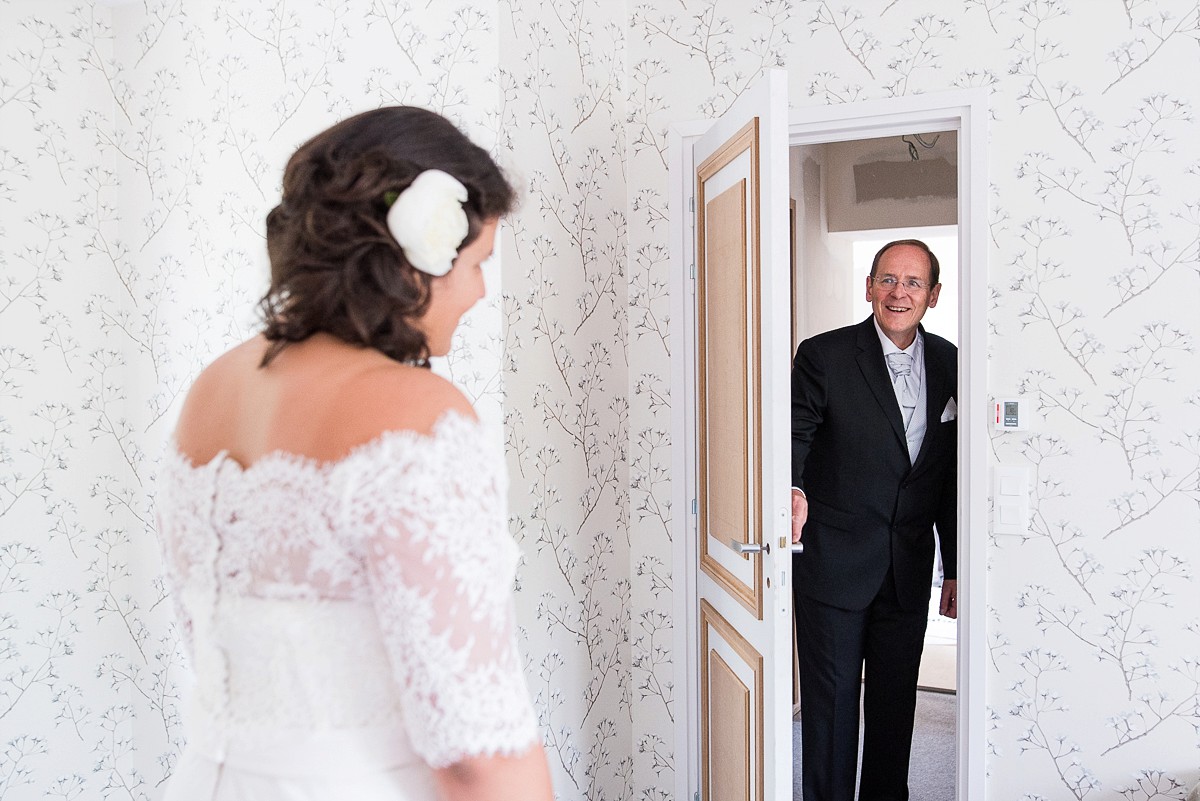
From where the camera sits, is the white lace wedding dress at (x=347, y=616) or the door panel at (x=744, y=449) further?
the door panel at (x=744, y=449)

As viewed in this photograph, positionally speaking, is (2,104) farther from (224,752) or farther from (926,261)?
(926,261)

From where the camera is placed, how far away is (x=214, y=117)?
2561 millimetres

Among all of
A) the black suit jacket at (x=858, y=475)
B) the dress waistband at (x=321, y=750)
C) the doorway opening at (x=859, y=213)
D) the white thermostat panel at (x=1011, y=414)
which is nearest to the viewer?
the dress waistband at (x=321, y=750)

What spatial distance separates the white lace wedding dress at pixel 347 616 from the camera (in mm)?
799

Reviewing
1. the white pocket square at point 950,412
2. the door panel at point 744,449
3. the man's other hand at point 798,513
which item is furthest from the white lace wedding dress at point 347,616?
the white pocket square at point 950,412

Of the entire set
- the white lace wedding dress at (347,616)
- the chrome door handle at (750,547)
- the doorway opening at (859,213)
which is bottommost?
the chrome door handle at (750,547)

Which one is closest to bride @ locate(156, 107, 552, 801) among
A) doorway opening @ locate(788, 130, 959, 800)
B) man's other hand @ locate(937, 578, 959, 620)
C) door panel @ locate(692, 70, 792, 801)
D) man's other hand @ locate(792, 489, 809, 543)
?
door panel @ locate(692, 70, 792, 801)

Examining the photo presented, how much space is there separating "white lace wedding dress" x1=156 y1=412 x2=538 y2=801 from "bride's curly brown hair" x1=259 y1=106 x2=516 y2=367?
0.12 meters

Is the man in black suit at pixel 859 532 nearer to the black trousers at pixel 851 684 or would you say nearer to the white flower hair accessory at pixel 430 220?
the black trousers at pixel 851 684

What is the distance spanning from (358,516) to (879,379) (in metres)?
2.38

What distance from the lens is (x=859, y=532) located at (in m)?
2.90

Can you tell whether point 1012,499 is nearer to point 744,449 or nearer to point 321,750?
point 744,449

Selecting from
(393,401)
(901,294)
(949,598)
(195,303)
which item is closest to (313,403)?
(393,401)

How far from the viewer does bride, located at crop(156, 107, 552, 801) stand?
804 millimetres
